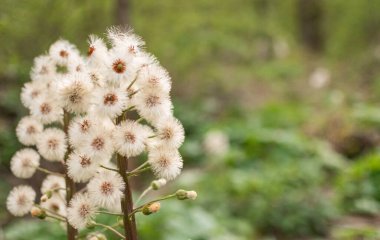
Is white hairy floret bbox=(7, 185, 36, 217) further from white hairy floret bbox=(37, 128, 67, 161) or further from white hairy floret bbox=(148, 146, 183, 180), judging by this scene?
white hairy floret bbox=(148, 146, 183, 180)

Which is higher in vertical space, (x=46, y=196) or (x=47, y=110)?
(x=47, y=110)

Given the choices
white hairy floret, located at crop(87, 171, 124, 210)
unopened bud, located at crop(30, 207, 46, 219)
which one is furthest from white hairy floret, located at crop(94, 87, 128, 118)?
unopened bud, located at crop(30, 207, 46, 219)

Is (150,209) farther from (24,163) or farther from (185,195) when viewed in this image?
(24,163)

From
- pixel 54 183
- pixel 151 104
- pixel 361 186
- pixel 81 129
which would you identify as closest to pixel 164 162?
pixel 151 104

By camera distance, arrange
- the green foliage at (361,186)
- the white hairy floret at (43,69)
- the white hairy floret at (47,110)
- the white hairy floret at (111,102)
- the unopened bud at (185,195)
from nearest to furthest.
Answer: the white hairy floret at (111,102)
the unopened bud at (185,195)
the white hairy floret at (47,110)
the white hairy floret at (43,69)
the green foliage at (361,186)

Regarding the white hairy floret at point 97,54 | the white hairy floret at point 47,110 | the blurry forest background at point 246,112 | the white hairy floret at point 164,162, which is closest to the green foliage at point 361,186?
the blurry forest background at point 246,112

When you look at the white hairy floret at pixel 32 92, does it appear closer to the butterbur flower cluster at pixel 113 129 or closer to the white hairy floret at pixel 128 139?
the butterbur flower cluster at pixel 113 129

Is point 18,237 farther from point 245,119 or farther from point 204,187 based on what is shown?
point 245,119
